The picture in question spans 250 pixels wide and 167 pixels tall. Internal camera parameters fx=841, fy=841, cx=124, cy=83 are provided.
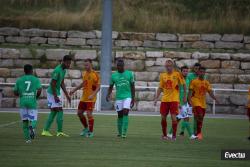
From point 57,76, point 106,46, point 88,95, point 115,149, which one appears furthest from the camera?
point 106,46

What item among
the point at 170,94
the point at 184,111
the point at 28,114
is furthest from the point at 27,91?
the point at 184,111

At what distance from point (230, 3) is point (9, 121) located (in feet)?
72.2

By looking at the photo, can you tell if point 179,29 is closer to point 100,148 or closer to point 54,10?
point 54,10

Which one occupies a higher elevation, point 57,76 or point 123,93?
point 57,76

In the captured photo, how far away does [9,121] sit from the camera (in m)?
29.0

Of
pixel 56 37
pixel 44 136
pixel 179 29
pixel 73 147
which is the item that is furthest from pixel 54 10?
pixel 73 147

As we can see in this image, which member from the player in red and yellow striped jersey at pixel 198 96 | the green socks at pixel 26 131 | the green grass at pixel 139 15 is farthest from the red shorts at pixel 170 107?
the green grass at pixel 139 15

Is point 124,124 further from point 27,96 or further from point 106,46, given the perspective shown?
point 106,46

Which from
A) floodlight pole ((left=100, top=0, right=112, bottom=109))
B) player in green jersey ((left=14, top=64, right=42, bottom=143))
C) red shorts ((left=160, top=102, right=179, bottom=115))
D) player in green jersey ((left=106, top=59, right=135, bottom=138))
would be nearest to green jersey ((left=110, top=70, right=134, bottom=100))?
player in green jersey ((left=106, top=59, right=135, bottom=138))

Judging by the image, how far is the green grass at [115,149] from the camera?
52.5 ft

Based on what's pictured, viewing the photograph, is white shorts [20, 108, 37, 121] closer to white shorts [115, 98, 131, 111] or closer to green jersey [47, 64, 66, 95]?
green jersey [47, 64, 66, 95]

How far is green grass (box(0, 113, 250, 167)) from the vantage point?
1599 centimetres

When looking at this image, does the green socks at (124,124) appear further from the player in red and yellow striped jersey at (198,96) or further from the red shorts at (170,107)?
the player in red and yellow striped jersey at (198,96)

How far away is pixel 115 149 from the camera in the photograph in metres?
18.7
